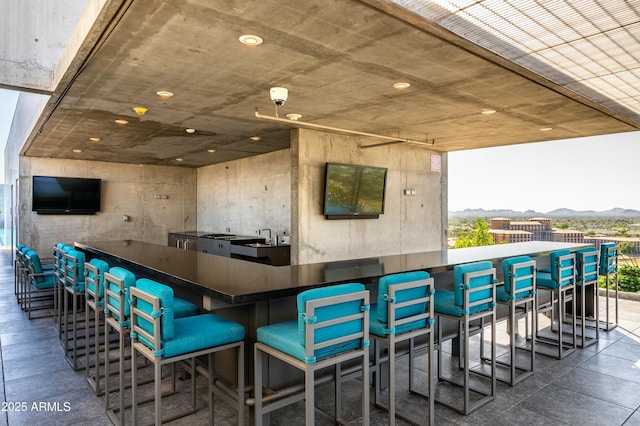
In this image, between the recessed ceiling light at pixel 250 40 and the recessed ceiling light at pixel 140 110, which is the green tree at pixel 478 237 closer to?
the recessed ceiling light at pixel 140 110

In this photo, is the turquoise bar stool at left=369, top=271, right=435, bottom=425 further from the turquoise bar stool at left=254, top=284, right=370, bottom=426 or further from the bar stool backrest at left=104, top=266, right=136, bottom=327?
the bar stool backrest at left=104, top=266, right=136, bottom=327

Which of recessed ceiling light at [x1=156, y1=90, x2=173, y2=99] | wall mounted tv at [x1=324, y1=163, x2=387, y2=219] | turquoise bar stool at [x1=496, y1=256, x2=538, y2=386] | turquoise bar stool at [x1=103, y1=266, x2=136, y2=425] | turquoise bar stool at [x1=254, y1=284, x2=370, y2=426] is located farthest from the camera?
wall mounted tv at [x1=324, y1=163, x2=387, y2=219]

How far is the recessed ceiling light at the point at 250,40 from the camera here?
9.14 feet

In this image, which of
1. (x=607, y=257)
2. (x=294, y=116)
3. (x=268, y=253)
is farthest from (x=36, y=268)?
(x=607, y=257)

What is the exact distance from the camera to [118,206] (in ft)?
33.1

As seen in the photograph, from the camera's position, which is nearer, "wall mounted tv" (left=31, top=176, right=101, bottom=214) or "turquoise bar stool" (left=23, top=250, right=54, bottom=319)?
"turquoise bar stool" (left=23, top=250, right=54, bottom=319)

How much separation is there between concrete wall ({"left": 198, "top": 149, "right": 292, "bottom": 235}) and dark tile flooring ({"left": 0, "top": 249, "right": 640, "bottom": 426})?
4836 millimetres

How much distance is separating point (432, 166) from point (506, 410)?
6.15m

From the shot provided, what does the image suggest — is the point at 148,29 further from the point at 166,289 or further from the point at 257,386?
the point at 257,386

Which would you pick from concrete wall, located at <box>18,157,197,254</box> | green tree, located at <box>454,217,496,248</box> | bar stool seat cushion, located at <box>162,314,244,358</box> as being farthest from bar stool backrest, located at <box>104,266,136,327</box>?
green tree, located at <box>454,217,496,248</box>

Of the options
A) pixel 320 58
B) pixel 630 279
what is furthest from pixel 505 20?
pixel 630 279

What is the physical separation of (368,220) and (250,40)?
15.9 ft

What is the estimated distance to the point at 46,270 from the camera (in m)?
5.61

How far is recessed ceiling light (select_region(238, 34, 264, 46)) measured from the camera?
2.79 m
